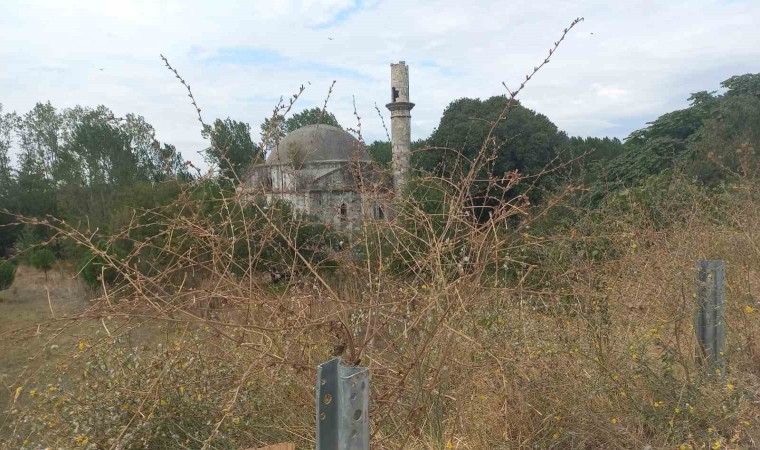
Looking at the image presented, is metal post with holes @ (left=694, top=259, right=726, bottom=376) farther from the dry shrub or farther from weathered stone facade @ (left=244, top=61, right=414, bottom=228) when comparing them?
weathered stone facade @ (left=244, top=61, right=414, bottom=228)

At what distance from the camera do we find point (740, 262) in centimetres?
547

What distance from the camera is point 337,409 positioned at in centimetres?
183

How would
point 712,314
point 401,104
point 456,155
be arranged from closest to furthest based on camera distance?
point 712,314 → point 456,155 → point 401,104

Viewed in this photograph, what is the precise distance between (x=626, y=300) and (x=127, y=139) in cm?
3600

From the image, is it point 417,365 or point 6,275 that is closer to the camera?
point 417,365

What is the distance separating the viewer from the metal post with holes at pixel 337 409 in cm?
181

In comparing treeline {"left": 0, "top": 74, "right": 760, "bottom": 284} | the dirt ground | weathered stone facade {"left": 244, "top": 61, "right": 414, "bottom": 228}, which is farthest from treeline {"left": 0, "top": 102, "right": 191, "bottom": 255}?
weathered stone facade {"left": 244, "top": 61, "right": 414, "bottom": 228}

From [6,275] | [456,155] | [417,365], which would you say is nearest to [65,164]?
[6,275]

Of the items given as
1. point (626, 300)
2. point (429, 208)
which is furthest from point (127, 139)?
point (626, 300)

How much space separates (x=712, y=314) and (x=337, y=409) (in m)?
2.61

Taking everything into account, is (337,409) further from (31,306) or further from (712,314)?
(31,306)

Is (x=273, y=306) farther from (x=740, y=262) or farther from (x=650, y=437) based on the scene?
(x=740, y=262)

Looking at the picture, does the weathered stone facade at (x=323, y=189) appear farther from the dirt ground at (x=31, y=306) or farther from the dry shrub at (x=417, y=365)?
the dirt ground at (x=31, y=306)

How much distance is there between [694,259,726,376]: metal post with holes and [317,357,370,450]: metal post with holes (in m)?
2.43
